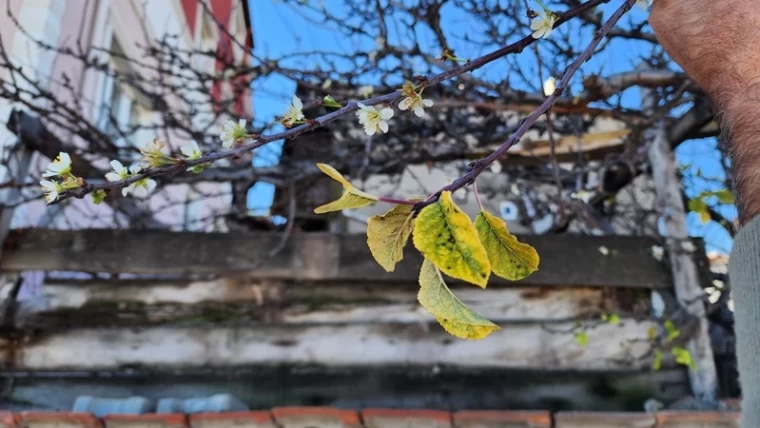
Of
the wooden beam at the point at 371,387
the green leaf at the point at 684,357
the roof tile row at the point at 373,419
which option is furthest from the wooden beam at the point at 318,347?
the roof tile row at the point at 373,419

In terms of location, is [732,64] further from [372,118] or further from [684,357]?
[684,357]

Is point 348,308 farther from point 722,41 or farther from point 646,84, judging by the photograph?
point 722,41

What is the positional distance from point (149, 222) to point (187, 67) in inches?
35.6

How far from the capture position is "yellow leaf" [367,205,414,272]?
29.3 inches

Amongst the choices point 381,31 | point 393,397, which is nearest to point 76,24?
point 381,31

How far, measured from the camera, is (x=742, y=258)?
0.82m

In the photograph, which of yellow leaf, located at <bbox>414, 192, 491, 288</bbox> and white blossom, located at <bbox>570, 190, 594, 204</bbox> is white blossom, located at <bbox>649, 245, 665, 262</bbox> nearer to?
white blossom, located at <bbox>570, 190, 594, 204</bbox>

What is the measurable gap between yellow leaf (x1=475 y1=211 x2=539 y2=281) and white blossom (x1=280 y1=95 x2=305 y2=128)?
32 cm

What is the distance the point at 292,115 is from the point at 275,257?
5.65 ft

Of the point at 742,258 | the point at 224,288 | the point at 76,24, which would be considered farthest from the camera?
the point at 76,24

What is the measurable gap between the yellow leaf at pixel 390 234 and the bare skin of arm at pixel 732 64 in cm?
41

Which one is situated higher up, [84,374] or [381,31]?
[381,31]

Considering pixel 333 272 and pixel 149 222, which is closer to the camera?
pixel 333 272

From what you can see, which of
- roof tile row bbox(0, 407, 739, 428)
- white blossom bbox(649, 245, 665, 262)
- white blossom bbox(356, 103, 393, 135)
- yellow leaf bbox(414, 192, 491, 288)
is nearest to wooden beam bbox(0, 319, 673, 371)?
white blossom bbox(649, 245, 665, 262)
